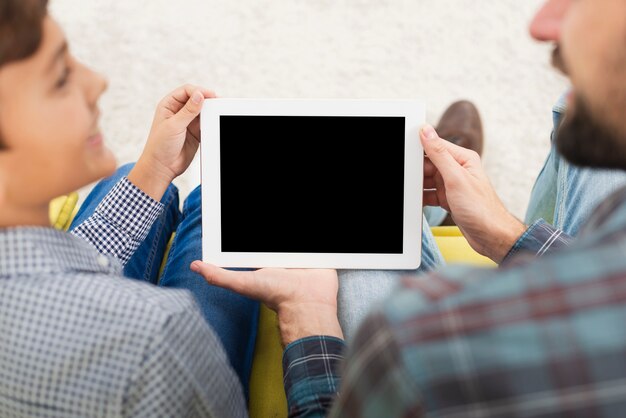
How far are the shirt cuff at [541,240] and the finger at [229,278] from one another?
1.37ft

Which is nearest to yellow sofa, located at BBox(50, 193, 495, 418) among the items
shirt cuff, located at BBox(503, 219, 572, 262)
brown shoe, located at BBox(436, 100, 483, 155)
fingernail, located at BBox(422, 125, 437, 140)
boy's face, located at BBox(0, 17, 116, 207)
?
shirt cuff, located at BBox(503, 219, 572, 262)

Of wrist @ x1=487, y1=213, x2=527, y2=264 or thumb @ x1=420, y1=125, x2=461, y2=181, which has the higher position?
thumb @ x1=420, y1=125, x2=461, y2=181

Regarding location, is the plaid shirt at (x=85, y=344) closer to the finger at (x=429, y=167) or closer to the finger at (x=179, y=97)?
the finger at (x=179, y=97)

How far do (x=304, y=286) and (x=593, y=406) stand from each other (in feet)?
2.01

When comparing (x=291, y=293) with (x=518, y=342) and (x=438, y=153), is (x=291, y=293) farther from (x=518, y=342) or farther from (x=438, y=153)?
(x=518, y=342)

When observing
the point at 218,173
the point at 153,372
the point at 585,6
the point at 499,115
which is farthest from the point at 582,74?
the point at 499,115

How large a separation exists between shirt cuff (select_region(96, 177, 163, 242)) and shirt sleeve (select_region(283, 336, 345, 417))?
34 cm

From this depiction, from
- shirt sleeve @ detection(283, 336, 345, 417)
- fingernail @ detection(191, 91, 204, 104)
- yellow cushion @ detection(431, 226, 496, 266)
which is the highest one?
fingernail @ detection(191, 91, 204, 104)

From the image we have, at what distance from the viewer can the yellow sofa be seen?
997 millimetres

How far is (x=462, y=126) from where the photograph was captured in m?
1.77

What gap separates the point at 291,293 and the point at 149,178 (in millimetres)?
304

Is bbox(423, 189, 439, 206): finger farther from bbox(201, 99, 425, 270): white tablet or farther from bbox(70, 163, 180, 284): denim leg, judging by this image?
bbox(70, 163, 180, 284): denim leg

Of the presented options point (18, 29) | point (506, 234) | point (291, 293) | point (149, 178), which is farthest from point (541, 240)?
point (18, 29)

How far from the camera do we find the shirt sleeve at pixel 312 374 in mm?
833
